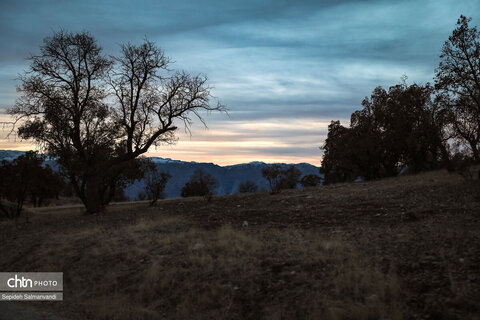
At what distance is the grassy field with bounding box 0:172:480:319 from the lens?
20.4ft

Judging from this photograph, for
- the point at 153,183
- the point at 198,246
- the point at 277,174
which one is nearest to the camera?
the point at 198,246

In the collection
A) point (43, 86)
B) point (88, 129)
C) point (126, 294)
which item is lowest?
point (126, 294)

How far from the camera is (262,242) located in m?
9.79

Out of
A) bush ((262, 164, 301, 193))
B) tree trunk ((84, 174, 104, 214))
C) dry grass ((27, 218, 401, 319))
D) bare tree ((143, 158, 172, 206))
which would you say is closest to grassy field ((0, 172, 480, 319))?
dry grass ((27, 218, 401, 319))

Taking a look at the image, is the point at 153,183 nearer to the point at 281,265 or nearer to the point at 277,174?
the point at 281,265

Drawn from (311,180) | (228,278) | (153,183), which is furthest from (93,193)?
(311,180)

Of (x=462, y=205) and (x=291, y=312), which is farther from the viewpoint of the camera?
(x=462, y=205)

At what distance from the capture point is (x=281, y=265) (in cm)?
806

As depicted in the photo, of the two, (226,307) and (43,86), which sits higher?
(43,86)

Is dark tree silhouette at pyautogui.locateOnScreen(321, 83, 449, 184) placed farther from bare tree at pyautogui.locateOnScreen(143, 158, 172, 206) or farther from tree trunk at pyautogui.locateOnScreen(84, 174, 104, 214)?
tree trunk at pyautogui.locateOnScreen(84, 174, 104, 214)

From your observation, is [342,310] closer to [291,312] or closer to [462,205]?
[291,312]

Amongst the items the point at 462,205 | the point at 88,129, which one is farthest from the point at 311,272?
the point at 88,129

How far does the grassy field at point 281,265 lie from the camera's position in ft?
20.4

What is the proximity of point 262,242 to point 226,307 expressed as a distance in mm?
3185
